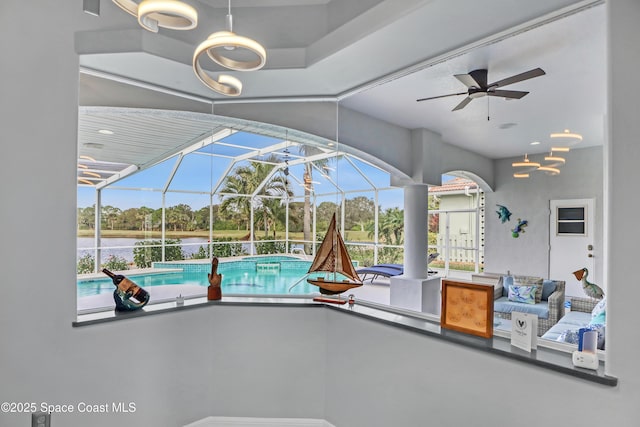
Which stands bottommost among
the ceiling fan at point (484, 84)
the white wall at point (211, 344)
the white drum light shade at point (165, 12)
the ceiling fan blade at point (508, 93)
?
the white wall at point (211, 344)

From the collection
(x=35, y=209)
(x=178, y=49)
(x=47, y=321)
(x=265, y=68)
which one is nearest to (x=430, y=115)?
(x=265, y=68)

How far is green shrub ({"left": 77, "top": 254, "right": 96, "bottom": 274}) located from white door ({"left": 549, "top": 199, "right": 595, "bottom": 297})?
321cm

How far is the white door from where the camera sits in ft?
6.68

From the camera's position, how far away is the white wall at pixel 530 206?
6.72ft

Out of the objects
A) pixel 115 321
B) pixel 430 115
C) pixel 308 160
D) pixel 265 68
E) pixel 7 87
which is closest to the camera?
pixel 7 87

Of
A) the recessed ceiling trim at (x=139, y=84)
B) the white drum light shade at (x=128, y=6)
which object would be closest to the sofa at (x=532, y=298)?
the white drum light shade at (x=128, y=6)

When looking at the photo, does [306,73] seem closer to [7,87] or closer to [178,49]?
[178,49]

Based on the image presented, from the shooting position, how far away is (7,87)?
6.75 ft

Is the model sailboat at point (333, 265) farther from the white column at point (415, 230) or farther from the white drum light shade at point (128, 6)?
the white drum light shade at point (128, 6)

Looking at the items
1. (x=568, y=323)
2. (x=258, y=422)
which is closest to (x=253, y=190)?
(x=258, y=422)

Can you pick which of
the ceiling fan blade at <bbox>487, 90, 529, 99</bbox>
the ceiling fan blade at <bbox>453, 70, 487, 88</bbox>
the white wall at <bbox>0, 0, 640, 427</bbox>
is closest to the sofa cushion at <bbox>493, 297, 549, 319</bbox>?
the white wall at <bbox>0, 0, 640, 427</bbox>

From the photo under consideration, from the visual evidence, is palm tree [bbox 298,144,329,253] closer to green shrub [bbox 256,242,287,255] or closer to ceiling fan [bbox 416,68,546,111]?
green shrub [bbox 256,242,287,255]

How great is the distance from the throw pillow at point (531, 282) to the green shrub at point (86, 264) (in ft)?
10.0

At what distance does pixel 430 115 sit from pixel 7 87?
3.04 meters
